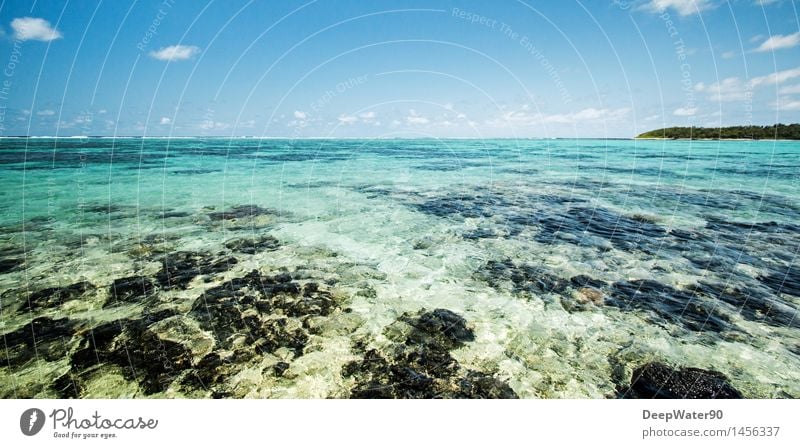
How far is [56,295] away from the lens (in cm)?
797

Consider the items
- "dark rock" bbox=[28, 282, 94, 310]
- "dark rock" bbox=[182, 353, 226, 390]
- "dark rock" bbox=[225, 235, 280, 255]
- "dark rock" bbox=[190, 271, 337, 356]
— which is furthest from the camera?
"dark rock" bbox=[225, 235, 280, 255]

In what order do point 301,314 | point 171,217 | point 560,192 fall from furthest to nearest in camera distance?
point 560,192, point 171,217, point 301,314

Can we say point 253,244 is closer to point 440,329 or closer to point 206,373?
point 206,373

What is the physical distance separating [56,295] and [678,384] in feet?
42.0

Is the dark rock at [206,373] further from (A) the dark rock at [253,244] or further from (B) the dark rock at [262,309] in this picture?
(A) the dark rock at [253,244]

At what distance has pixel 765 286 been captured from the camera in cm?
861

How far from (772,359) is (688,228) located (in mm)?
9534

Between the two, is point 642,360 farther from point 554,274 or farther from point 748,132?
point 748,132

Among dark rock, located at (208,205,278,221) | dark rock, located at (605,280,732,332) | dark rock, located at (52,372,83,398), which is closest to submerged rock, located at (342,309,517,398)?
dark rock, located at (52,372,83,398)

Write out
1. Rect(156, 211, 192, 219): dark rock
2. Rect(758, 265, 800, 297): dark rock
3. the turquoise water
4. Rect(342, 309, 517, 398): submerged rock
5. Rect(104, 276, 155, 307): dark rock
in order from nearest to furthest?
Rect(342, 309, 517, 398): submerged rock < the turquoise water < Rect(104, 276, 155, 307): dark rock < Rect(758, 265, 800, 297): dark rock < Rect(156, 211, 192, 219): dark rock

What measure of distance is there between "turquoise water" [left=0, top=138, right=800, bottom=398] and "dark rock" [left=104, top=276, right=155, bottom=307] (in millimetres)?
62

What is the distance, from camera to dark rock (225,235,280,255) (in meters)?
11.2

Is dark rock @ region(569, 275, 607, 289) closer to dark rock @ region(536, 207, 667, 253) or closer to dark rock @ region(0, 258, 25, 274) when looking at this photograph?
dark rock @ region(536, 207, 667, 253)
